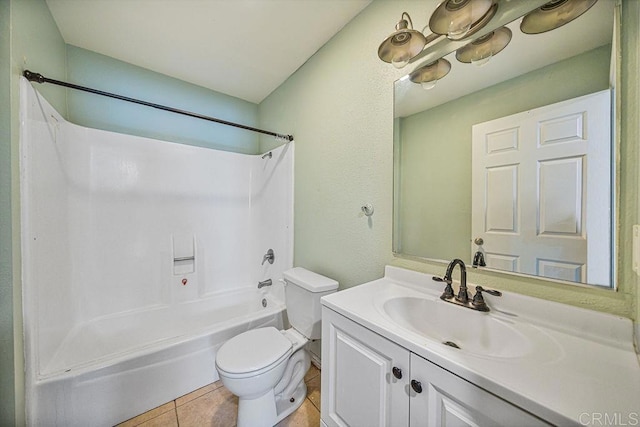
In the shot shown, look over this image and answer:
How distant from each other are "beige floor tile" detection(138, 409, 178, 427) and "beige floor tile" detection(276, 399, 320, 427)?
24.8 inches

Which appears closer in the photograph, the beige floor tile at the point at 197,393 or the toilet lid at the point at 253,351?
the toilet lid at the point at 253,351

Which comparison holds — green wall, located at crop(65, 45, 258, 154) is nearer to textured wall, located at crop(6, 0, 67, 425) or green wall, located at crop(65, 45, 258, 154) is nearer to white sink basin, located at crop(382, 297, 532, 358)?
textured wall, located at crop(6, 0, 67, 425)

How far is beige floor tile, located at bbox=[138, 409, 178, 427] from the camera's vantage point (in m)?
1.30

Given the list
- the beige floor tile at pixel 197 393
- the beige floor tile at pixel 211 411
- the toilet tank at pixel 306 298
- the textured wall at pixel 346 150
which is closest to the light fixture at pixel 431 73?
the textured wall at pixel 346 150

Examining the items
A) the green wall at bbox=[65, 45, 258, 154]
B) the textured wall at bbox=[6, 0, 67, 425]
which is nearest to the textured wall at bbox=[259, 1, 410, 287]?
the green wall at bbox=[65, 45, 258, 154]

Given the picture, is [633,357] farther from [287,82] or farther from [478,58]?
[287,82]

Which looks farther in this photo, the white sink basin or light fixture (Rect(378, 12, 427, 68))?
light fixture (Rect(378, 12, 427, 68))

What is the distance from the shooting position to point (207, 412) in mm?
1381

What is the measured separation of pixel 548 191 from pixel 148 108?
113 inches

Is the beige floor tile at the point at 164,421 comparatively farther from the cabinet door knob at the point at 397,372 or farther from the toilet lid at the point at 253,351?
the cabinet door knob at the point at 397,372

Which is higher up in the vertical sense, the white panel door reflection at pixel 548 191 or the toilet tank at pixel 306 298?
the white panel door reflection at pixel 548 191

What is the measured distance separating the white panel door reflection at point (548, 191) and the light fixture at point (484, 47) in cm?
29

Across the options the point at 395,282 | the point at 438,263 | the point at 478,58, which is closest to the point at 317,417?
the point at 395,282

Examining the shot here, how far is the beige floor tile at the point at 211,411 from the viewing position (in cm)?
131
